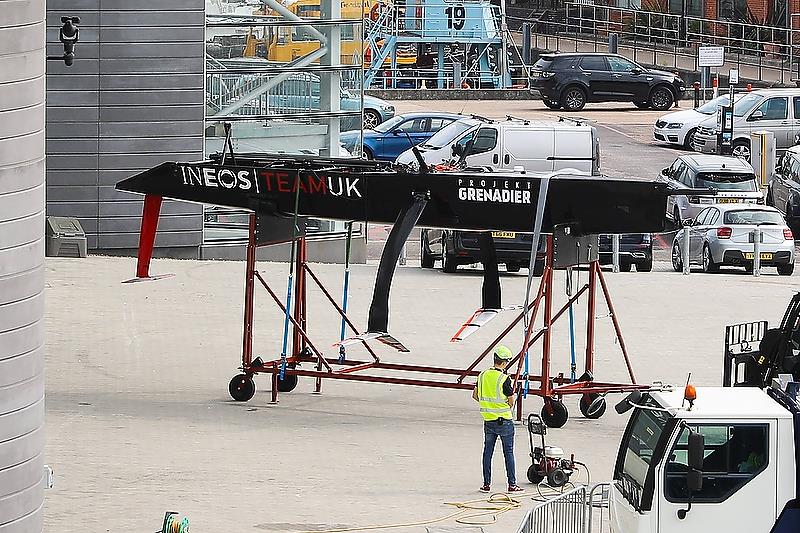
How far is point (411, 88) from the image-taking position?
185 ft

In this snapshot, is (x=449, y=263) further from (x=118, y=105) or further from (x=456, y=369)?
(x=456, y=369)

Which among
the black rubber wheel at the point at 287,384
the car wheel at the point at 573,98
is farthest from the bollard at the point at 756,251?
the car wheel at the point at 573,98

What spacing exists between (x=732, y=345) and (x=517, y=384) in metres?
2.24

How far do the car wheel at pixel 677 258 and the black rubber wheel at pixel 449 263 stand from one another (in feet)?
13.8

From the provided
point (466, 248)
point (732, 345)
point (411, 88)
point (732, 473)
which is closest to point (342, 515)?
point (732, 473)

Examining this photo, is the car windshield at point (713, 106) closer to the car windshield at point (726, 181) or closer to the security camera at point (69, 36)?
the car windshield at point (726, 181)

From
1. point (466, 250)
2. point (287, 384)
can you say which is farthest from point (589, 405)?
point (466, 250)

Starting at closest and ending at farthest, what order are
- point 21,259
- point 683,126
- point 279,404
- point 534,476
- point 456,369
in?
point 21,259 → point 534,476 → point 279,404 → point 456,369 → point 683,126

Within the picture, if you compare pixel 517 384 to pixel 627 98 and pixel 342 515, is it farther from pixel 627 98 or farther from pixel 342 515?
pixel 627 98

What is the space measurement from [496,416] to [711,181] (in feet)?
63.0

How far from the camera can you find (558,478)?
14.3 m

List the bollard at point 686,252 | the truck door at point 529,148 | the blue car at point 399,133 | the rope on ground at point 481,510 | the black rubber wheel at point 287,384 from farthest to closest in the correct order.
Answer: the blue car at point 399,133, the truck door at point 529,148, the bollard at point 686,252, the black rubber wheel at point 287,384, the rope on ground at point 481,510

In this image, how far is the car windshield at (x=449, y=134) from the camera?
35500 mm

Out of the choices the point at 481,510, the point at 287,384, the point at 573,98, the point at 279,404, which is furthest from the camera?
the point at 573,98
